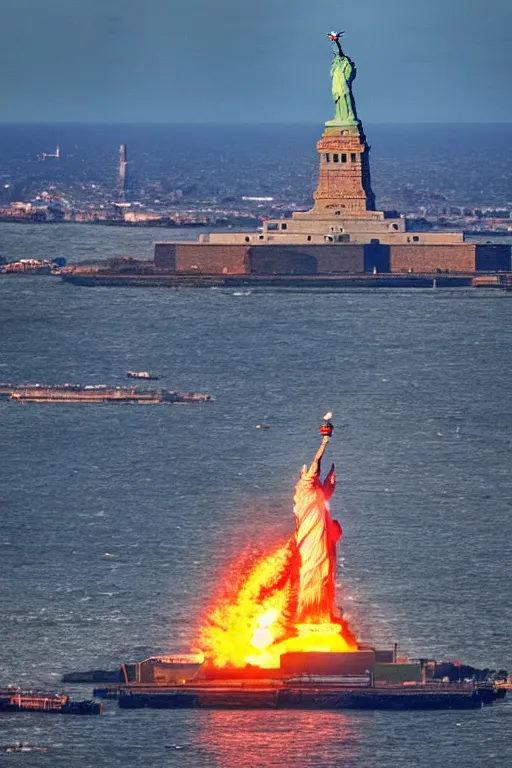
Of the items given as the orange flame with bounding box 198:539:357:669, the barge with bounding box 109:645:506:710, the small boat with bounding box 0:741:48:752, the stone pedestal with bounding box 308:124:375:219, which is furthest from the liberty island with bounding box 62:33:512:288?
the small boat with bounding box 0:741:48:752

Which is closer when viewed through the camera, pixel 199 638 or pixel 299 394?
pixel 199 638

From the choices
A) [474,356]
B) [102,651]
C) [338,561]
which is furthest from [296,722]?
[474,356]

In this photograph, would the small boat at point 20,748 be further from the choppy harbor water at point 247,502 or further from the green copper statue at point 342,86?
the green copper statue at point 342,86

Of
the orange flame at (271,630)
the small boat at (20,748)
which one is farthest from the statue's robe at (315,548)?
the small boat at (20,748)

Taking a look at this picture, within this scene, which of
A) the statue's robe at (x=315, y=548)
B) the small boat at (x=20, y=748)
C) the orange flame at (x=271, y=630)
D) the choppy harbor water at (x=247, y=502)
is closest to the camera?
the small boat at (x=20, y=748)

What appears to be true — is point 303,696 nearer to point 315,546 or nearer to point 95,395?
point 315,546

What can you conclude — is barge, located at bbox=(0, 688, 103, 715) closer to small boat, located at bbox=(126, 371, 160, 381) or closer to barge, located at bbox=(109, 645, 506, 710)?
barge, located at bbox=(109, 645, 506, 710)

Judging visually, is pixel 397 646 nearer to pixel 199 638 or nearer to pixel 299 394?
pixel 199 638
